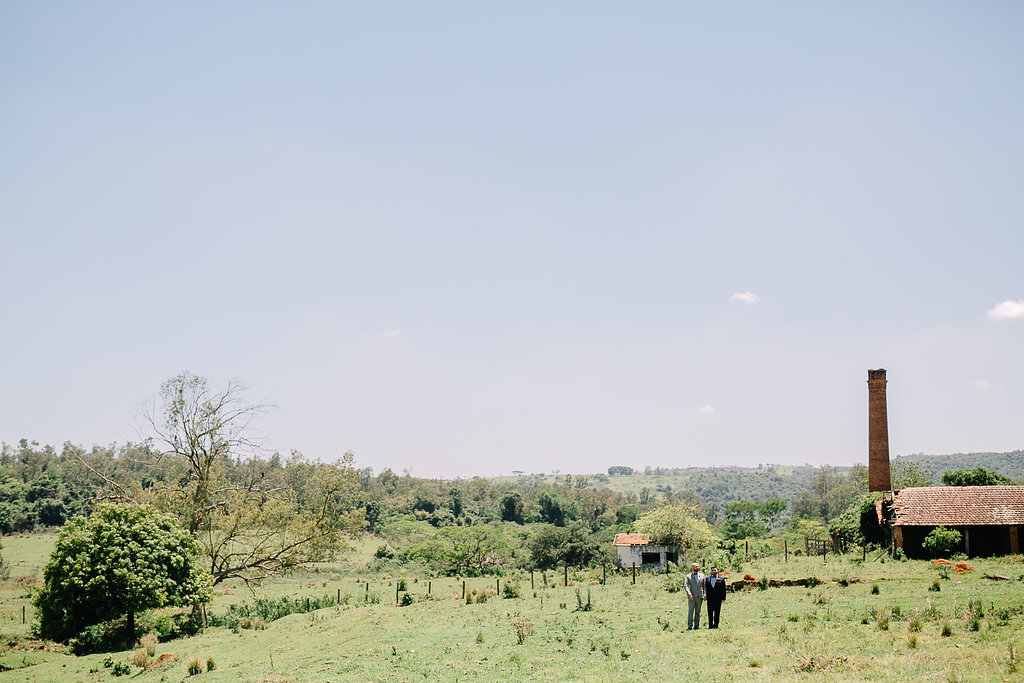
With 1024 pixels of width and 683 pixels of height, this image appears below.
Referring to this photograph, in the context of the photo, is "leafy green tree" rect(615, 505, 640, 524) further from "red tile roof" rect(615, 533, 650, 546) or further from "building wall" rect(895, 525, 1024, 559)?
"building wall" rect(895, 525, 1024, 559)

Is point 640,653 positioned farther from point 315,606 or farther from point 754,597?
point 315,606

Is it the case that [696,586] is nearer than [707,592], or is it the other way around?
[696,586]

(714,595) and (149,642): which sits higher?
(714,595)

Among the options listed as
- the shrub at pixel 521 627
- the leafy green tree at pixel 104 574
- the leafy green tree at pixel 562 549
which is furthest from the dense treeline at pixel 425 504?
the shrub at pixel 521 627

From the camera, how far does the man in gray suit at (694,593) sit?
17.0 metres

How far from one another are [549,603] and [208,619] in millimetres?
18164

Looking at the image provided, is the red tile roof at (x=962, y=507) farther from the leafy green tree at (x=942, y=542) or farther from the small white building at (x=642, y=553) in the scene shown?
the small white building at (x=642, y=553)

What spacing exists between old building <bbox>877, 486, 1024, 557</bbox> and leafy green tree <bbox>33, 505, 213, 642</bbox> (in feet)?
121

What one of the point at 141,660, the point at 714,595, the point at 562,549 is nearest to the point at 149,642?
the point at 141,660

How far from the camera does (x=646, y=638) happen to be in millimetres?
16984

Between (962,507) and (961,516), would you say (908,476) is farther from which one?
(961,516)

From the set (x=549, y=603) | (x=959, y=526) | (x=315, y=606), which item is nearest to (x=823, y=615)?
(x=549, y=603)

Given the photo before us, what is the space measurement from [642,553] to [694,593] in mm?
35777

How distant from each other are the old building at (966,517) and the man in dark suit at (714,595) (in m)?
22.6
